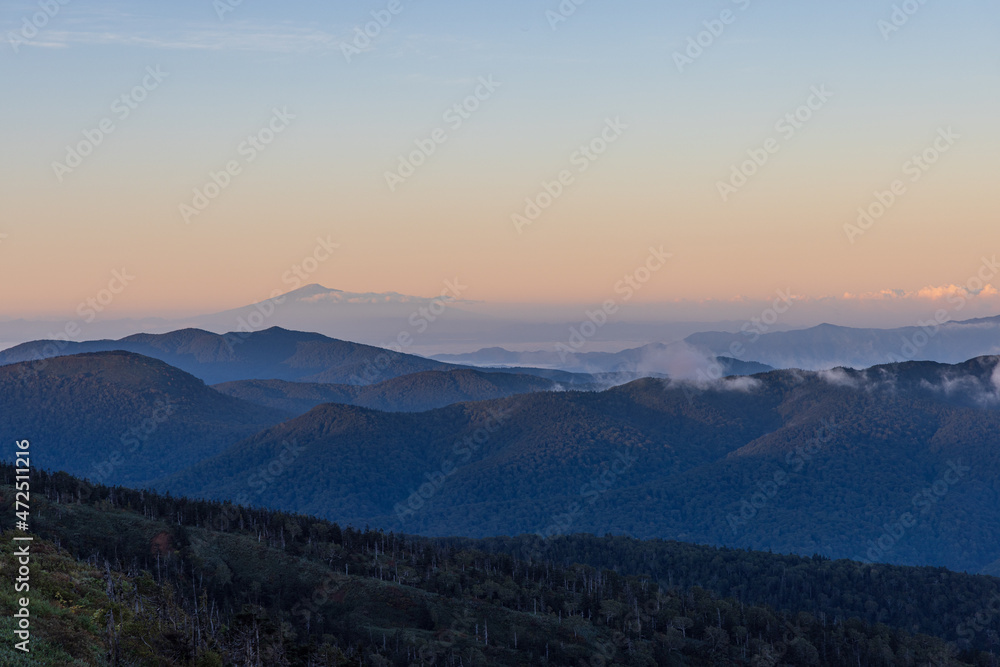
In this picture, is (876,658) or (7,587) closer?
(7,587)

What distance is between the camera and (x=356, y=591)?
181375 millimetres

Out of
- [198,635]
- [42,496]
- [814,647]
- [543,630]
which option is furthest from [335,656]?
[814,647]

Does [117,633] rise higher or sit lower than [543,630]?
higher

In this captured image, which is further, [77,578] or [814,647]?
[814,647]

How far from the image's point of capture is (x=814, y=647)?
638ft

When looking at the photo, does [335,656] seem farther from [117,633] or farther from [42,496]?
[42,496]

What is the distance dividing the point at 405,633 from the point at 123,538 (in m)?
62.6

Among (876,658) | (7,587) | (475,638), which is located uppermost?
(7,587)

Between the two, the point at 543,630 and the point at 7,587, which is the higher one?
the point at 7,587

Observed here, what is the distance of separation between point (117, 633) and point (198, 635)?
24.7 metres

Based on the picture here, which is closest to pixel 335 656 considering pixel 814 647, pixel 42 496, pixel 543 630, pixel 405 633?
pixel 405 633

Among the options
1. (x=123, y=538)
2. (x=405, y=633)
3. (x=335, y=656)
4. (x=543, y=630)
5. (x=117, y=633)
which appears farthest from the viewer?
(x=123, y=538)

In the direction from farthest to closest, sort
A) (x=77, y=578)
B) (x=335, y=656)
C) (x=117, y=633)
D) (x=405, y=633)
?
(x=405, y=633) < (x=335, y=656) < (x=77, y=578) < (x=117, y=633)

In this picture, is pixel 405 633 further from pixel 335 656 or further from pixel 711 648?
pixel 711 648
